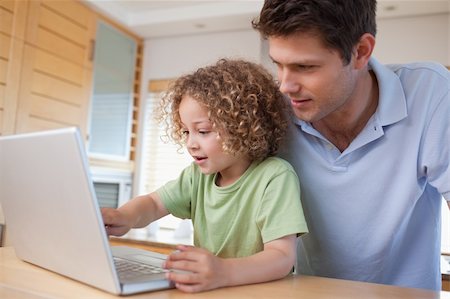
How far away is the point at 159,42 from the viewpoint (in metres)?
3.97

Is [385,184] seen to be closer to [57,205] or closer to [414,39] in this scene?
[57,205]

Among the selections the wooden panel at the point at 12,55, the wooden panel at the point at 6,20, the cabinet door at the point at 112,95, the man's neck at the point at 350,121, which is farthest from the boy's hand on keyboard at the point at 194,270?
the cabinet door at the point at 112,95

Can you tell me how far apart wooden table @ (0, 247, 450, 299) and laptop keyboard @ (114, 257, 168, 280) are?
6 centimetres

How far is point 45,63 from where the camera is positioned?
3004 millimetres

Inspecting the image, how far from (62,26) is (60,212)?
284 cm

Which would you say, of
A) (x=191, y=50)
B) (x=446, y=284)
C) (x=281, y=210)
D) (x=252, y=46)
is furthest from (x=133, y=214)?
(x=191, y=50)

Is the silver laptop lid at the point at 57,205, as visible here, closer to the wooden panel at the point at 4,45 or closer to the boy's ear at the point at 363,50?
the boy's ear at the point at 363,50

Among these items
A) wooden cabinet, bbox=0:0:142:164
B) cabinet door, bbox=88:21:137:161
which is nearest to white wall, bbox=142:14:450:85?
cabinet door, bbox=88:21:137:161

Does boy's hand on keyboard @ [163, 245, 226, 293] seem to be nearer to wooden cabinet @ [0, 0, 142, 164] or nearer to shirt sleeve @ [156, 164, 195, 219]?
shirt sleeve @ [156, 164, 195, 219]

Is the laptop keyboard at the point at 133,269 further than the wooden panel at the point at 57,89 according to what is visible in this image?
No

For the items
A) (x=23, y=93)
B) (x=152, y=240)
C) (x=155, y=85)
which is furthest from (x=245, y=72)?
(x=155, y=85)

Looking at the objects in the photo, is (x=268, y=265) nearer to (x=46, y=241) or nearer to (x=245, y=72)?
(x=46, y=241)

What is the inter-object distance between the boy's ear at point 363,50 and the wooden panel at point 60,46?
2.47 meters

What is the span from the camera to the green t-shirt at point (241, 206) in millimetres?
826
